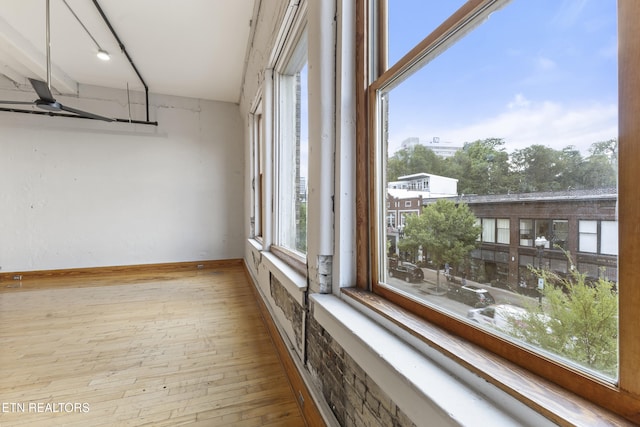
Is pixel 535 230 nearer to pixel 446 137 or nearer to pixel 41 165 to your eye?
pixel 446 137

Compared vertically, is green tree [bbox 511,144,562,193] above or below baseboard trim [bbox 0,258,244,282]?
above

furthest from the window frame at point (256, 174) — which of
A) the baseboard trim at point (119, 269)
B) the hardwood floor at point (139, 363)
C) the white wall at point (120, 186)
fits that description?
the baseboard trim at point (119, 269)

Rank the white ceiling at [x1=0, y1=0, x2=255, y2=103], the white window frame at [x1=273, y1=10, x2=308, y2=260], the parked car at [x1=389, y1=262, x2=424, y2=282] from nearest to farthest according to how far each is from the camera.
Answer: the parked car at [x1=389, y1=262, x2=424, y2=282] < the white window frame at [x1=273, y1=10, x2=308, y2=260] < the white ceiling at [x1=0, y1=0, x2=255, y2=103]

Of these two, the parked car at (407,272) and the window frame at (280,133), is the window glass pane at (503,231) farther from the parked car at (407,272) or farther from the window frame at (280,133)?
the window frame at (280,133)

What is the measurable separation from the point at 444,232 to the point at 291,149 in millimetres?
1851

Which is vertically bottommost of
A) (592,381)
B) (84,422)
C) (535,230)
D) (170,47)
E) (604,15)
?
(84,422)

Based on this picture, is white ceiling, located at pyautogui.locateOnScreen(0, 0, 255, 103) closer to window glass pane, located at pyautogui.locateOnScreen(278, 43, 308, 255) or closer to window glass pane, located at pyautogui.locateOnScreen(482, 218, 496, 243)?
window glass pane, located at pyautogui.locateOnScreen(278, 43, 308, 255)

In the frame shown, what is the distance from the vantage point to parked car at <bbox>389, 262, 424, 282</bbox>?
97 centimetres

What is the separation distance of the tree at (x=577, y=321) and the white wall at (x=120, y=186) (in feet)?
17.9

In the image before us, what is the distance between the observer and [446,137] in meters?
0.85

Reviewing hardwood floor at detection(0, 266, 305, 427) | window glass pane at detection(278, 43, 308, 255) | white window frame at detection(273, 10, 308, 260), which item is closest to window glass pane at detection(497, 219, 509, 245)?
hardwood floor at detection(0, 266, 305, 427)

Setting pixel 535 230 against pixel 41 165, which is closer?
pixel 535 230

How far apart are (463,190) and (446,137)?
180 millimetres

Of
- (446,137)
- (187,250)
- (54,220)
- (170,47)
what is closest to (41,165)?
(54,220)
